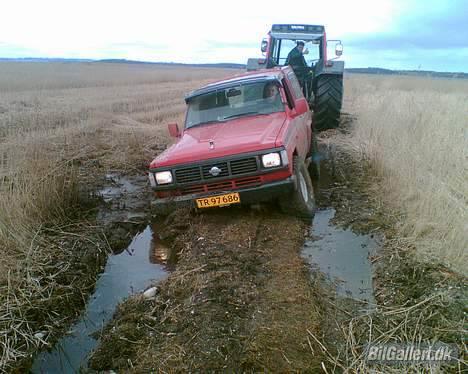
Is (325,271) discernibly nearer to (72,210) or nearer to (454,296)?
(454,296)

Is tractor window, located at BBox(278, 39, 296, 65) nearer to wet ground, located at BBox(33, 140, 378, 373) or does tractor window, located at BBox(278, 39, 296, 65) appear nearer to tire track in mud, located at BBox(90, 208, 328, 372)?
wet ground, located at BBox(33, 140, 378, 373)

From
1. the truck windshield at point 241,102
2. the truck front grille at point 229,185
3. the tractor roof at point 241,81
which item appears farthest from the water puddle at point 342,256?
the tractor roof at point 241,81

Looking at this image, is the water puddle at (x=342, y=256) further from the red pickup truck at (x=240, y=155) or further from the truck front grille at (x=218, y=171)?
the truck front grille at (x=218, y=171)

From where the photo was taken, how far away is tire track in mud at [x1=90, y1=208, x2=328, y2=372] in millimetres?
2531

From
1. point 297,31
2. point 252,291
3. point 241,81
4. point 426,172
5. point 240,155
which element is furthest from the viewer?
point 297,31

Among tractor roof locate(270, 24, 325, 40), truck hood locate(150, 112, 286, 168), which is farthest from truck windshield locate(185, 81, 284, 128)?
tractor roof locate(270, 24, 325, 40)

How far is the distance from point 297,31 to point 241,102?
5.26 m

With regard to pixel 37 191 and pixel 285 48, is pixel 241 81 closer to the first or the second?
pixel 37 191

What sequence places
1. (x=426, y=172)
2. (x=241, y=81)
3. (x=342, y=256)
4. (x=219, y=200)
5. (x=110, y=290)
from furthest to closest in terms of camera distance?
(x=241, y=81) → (x=426, y=172) → (x=219, y=200) → (x=342, y=256) → (x=110, y=290)

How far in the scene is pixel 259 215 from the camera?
485 centimetres

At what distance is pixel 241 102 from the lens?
18.1 feet

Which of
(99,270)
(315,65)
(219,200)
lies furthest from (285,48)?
(99,270)

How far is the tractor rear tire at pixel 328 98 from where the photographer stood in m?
→ 8.99

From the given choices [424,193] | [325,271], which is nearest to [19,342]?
[325,271]
